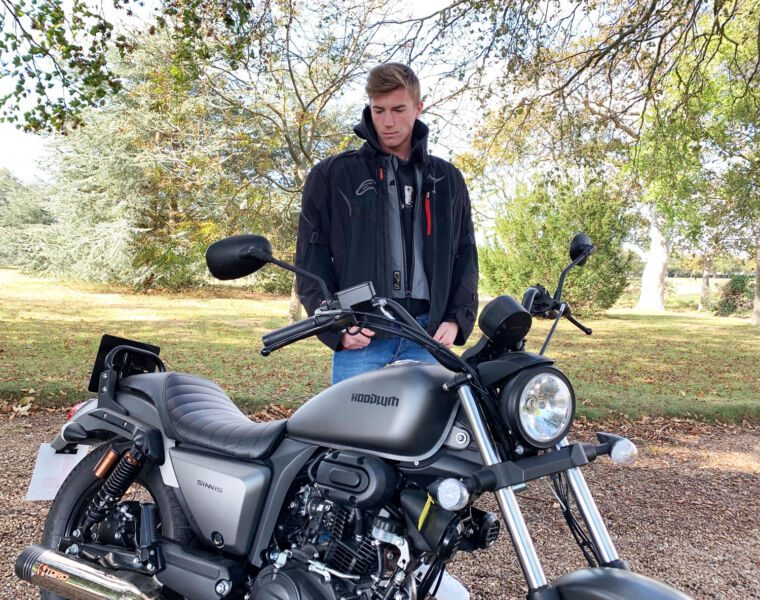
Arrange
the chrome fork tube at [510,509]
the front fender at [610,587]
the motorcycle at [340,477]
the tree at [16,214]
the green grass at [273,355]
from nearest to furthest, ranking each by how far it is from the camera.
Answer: the front fender at [610,587], the chrome fork tube at [510,509], the motorcycle at [340,477], the green grass at [273,355], the tree at [16,214]

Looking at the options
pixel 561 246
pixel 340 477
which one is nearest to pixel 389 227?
pixel 340 477

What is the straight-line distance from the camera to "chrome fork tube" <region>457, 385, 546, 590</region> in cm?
146

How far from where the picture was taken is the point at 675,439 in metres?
6.11

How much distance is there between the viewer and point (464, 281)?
9.05ft

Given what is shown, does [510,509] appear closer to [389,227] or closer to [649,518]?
[389,227]

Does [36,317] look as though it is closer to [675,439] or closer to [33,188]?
[675,439]

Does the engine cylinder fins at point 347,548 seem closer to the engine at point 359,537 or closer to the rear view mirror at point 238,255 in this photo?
the engine at point 359,537

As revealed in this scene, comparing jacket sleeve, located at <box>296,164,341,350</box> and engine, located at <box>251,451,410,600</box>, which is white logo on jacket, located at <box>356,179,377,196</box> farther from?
engine, located at <box>251,451,410,600</box>

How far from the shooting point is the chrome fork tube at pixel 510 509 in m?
1.46

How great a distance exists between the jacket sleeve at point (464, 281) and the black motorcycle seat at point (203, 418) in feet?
3.14

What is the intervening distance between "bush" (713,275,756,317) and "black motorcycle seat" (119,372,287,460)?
27.0 metres

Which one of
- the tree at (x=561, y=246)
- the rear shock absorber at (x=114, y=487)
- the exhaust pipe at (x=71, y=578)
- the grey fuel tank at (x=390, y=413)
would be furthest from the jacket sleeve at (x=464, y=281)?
the tree at (x=561, y=246)

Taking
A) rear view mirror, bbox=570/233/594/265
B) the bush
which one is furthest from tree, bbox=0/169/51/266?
the bush

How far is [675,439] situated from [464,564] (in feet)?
12.6
